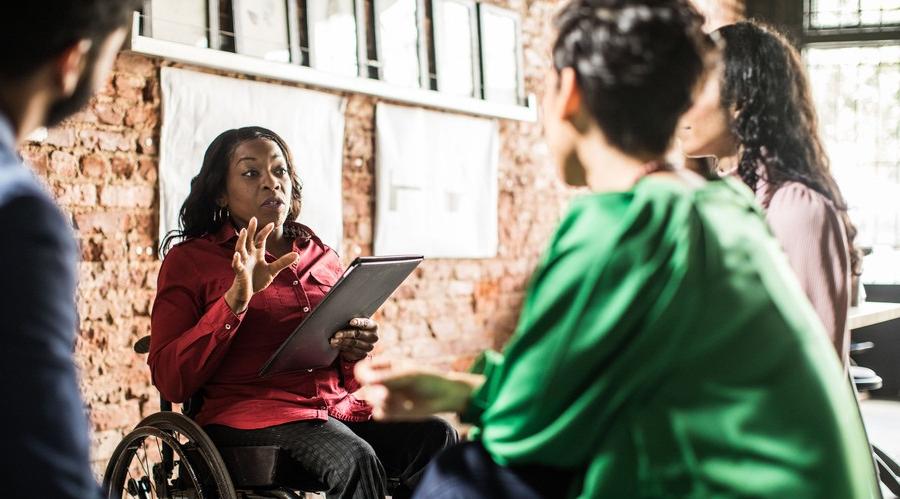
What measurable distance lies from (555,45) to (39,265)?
68cm

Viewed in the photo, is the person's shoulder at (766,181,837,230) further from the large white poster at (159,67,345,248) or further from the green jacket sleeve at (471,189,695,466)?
the large white poster at (159,67,345,248)

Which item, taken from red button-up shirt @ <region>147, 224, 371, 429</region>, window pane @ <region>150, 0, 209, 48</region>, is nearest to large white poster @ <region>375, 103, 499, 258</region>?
window pane @ <region>150, 0, 209, 48</region>

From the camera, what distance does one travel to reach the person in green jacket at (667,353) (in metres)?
0.94

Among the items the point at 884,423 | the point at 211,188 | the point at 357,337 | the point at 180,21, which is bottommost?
the point at 884,423

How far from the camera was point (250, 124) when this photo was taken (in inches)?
130

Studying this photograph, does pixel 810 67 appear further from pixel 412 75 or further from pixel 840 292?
pixel 840 292

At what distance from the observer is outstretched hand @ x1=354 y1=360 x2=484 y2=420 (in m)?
1.18

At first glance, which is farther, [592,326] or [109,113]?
[109,113]

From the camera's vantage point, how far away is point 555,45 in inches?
44.4

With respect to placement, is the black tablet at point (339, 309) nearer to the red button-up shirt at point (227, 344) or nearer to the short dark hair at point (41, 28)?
the red button-up shirt at point (227, 344)

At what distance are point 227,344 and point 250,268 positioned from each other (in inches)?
6.9

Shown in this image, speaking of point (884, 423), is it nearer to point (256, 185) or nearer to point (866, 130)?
point (866, 130)

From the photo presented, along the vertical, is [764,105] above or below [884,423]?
above

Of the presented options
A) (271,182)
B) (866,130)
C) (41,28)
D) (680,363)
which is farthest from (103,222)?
(866,130)
